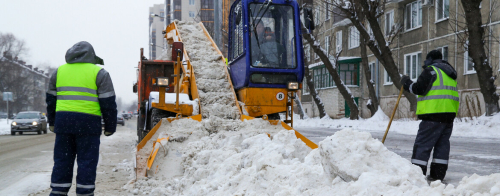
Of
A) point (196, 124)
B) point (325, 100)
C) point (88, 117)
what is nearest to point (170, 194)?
point (88, 117)

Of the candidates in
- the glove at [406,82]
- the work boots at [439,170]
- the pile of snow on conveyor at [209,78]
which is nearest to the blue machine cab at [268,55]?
the pile of snow on conveyor at [209,78]

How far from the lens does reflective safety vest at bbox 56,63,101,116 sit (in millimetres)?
4637

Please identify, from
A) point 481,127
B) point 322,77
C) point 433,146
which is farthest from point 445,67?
point 322,77

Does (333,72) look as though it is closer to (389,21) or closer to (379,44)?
(379,44)

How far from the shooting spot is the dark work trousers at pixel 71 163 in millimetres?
4566

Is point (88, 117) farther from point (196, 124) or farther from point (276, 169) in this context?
point (196, 124)

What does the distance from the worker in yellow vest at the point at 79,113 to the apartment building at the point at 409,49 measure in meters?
14.3

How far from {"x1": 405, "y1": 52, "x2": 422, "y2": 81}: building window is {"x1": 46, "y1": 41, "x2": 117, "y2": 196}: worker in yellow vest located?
23076mm

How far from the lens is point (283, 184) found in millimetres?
4223

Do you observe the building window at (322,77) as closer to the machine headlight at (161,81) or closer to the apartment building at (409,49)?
the apartment building at (409,49)

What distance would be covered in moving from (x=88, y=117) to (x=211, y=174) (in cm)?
154

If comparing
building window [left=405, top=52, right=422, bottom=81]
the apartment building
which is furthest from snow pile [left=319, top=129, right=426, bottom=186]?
building window [left=405, top=52, right=422, bottom=81]

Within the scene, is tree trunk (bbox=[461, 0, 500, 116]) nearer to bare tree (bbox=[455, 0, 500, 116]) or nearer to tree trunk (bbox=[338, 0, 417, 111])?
bare tree (bbox=[455, 0, 500, 116])

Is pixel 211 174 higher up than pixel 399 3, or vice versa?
pixel 399 3
